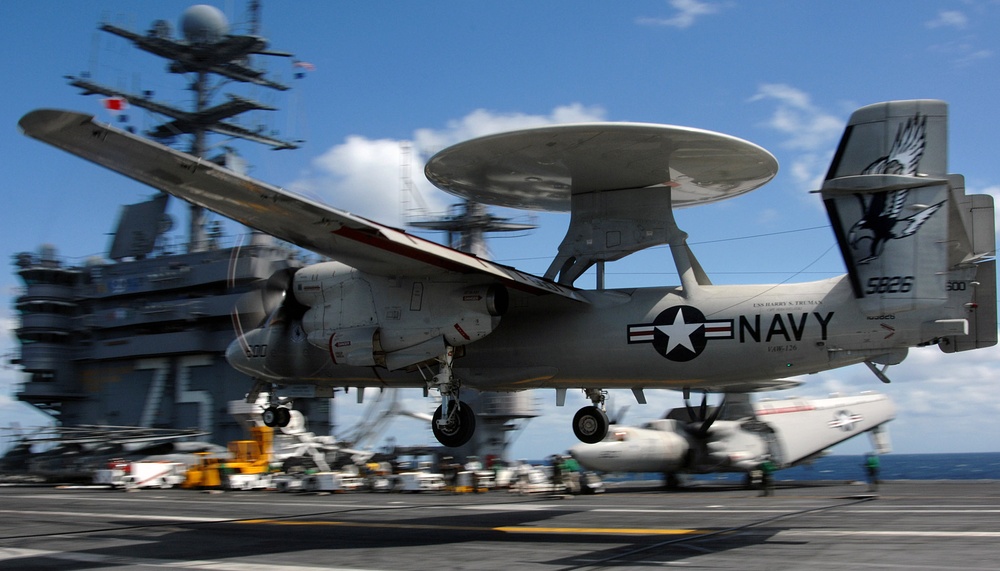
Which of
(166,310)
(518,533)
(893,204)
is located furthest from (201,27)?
(893,204)

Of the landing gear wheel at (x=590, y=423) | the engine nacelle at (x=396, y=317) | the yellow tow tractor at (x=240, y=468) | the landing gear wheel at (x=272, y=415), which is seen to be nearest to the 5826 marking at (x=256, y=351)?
the landing gear wheel at (x=272, y=415)

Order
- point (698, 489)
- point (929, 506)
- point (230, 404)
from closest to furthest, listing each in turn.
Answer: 1. point (929, 506)
2. point (698, 489)
3. point (230, 404)

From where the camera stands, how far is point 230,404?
50594mm

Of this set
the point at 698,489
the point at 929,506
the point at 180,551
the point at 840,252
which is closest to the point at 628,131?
the point at 840,252

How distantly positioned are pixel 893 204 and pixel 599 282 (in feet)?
19.8

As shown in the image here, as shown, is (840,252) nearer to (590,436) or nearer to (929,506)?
(590,436)

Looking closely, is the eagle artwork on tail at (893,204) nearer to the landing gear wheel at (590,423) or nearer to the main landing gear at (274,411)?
the landing gear wheel at (590,423)

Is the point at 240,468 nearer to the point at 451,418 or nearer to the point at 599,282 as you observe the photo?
the point at 451,418

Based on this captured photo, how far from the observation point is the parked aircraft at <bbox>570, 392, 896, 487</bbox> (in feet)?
140

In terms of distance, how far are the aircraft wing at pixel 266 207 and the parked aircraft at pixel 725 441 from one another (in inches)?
1063

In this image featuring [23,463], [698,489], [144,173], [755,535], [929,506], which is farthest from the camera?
[23,463]

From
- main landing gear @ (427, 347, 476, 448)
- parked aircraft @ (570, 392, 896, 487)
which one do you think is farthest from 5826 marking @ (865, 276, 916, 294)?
parked aircraft @ (570, 392, 896, 487)

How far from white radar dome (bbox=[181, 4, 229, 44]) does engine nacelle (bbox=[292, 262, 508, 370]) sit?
42242mm

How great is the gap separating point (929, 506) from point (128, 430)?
44.9 metres
